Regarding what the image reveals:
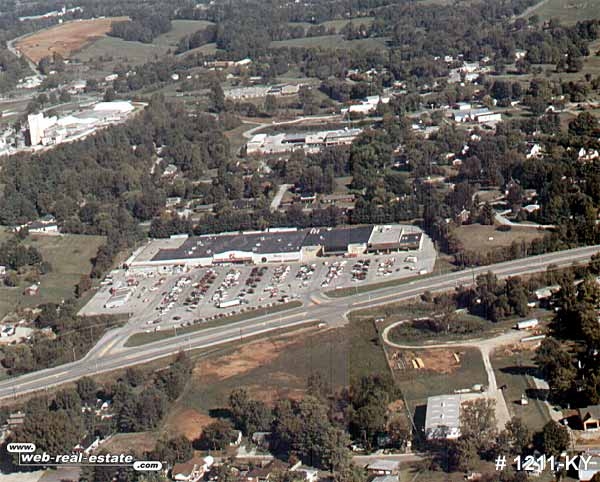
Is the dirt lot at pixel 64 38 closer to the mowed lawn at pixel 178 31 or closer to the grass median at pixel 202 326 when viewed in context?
the mowed lawn at pixel 178 31

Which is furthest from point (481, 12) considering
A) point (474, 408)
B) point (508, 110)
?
point (474, 408)

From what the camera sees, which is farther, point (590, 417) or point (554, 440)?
point (590, 417)

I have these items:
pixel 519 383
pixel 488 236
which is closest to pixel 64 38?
pixel 488 236

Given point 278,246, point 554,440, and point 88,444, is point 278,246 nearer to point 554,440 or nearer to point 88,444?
point 88,444

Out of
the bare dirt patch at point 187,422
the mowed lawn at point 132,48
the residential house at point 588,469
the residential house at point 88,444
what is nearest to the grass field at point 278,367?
the bare dirt patch at point 187,422

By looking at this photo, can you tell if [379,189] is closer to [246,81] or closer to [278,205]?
[278,205]

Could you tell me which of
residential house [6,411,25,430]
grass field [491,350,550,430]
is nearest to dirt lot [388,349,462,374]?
grass field [491,350,550,430]

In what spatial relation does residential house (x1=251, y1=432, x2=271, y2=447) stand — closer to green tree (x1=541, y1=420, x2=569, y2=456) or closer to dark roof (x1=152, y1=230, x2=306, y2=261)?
green tree (x1=541, y1=420, x2=569, y2=456)
